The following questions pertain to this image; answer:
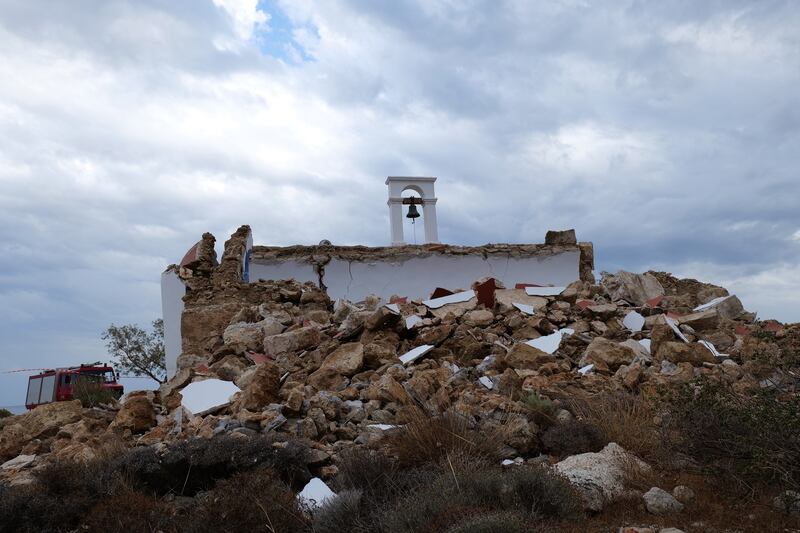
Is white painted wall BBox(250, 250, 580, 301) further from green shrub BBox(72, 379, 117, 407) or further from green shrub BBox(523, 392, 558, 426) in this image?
green shrub BBox(523, 392, 558, 426)

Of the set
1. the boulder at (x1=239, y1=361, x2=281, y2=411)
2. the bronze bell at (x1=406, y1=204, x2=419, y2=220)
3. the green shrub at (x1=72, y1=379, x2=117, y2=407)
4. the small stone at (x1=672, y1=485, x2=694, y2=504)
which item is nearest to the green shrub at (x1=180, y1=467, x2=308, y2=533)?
the boulder at (x1=239, y1=361, x2=281, y2=411)

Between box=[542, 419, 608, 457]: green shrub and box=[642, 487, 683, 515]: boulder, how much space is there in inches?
38.0

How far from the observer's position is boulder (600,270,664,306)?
10.8 metres

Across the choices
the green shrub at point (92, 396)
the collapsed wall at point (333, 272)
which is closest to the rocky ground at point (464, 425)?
the collapsed wall at point (333, 272)

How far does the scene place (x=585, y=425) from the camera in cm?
566

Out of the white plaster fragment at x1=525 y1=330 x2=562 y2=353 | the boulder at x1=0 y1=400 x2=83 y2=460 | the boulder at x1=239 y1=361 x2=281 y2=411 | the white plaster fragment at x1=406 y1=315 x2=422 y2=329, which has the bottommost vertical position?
the boulder at x1=0 y1=400 x2=83 y2=460

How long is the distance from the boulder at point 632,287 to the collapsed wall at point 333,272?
123 inches

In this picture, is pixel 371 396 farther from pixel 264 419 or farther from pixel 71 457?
pixel 71 457

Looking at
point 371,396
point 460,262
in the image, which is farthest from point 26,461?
point 460,262

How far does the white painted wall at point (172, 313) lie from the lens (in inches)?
440

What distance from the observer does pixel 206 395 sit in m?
7.57

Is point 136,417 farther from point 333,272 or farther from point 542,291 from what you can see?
point 333,272

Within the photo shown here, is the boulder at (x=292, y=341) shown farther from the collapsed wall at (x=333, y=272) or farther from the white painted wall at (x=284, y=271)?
the white painted wall at (x=284, y=271)

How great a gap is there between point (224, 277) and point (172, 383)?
3.11 metres
